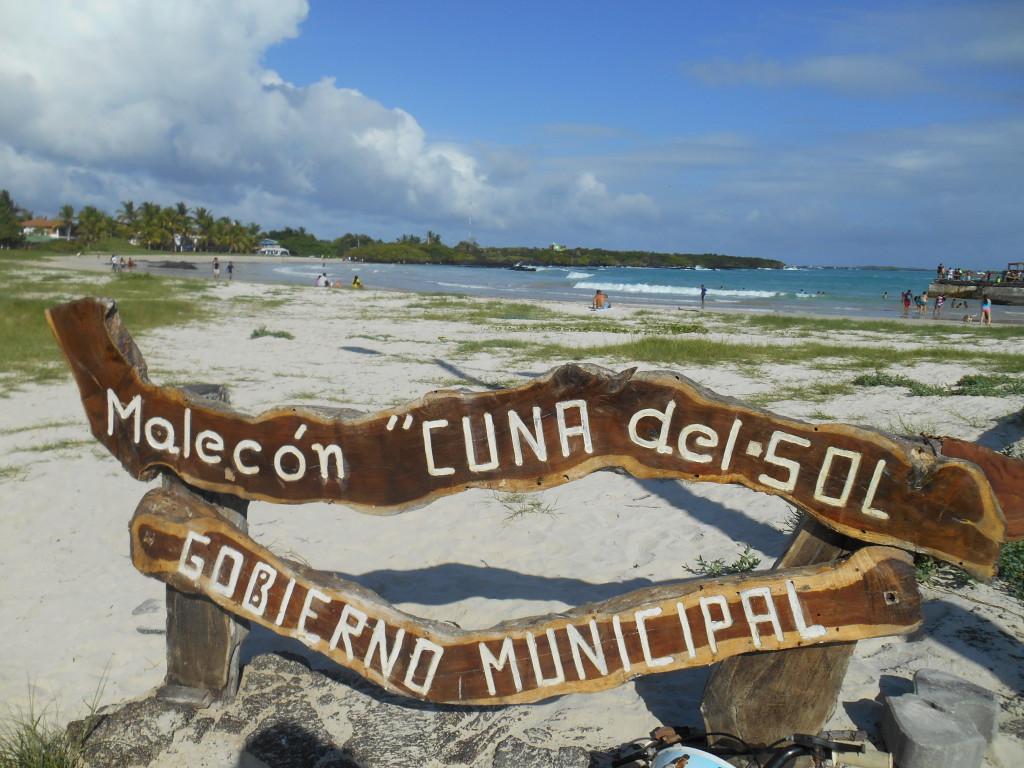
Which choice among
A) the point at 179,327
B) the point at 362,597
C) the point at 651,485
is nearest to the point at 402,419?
the point at 362,597

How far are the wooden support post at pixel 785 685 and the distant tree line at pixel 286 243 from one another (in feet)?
336

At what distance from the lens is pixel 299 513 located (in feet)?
20.3

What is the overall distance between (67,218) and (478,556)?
134m

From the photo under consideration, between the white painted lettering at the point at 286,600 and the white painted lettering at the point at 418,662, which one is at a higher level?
the white painted lettering at the point at 286,600

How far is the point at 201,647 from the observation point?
3455mm

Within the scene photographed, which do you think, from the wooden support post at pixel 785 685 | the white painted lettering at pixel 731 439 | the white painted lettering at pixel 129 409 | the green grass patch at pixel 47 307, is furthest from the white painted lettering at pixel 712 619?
the green grass patch at pixel 47 307

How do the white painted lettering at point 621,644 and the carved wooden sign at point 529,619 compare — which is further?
the white painted lettering at point 621,644

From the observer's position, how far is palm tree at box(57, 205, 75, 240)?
377ft

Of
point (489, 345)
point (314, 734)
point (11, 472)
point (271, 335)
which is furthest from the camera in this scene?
point (271, 335)

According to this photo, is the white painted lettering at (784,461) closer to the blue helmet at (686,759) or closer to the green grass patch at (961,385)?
the blue helmet at (686,759)

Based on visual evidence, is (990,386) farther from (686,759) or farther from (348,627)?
(348,627)

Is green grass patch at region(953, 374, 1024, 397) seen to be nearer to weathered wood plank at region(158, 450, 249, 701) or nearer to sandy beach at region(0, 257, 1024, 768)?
sandy beach at region(0, 257, 1024, 768)

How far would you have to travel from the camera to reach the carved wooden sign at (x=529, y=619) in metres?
2.64

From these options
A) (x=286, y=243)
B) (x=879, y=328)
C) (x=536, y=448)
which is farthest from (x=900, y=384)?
(x=286, y=243)
